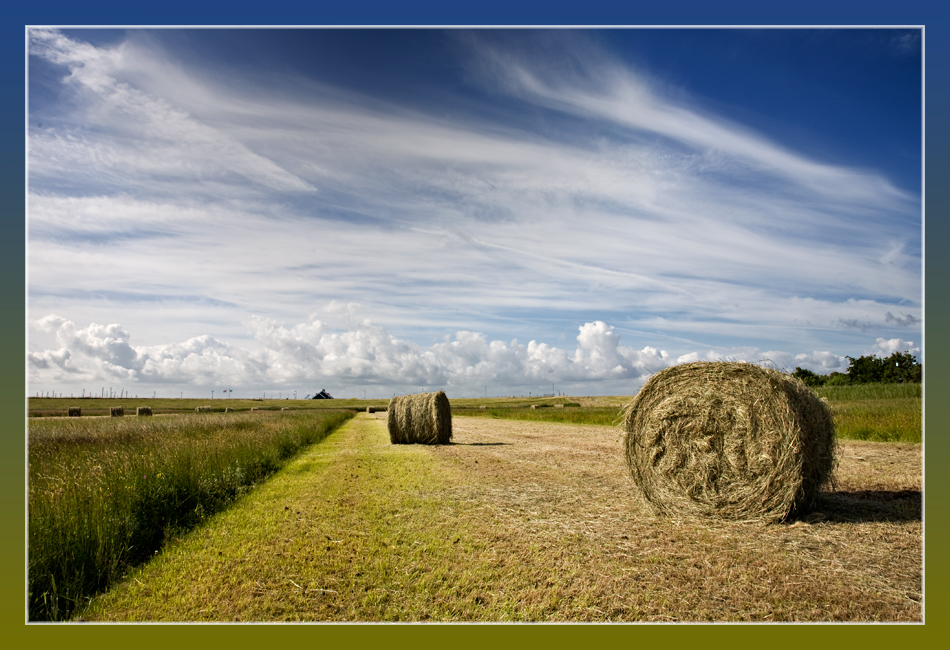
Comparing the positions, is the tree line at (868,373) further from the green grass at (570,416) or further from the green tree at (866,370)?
the green grass at (570,416)

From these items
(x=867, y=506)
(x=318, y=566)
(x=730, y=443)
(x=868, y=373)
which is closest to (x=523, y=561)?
(x=318, y=566)

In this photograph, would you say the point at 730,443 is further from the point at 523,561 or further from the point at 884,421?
the point at 884,421

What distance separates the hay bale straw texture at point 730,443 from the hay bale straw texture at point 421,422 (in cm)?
1172

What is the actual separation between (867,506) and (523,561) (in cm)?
553

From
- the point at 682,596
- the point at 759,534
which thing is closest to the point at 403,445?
the point at 759,534

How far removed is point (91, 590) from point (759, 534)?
282 inches

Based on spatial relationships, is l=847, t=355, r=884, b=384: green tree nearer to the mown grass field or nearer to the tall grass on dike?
the mown grass field

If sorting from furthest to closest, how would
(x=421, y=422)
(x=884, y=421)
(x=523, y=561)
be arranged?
(x=421, y=422) < (x=884, y=421) < (x=523, y=561)

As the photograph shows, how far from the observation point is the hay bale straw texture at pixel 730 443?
7289 millimetres

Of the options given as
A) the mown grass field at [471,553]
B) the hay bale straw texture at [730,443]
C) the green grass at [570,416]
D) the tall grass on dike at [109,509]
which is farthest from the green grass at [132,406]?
the hay bale straw texture at [730,443]

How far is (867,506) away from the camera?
7.82 m

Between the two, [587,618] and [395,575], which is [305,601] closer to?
[395,575]

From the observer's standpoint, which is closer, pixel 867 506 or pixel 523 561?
pixel 523 561

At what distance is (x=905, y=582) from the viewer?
5008mm
